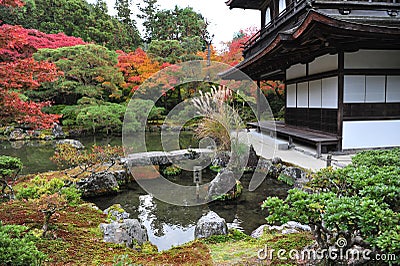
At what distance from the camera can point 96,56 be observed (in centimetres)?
1288

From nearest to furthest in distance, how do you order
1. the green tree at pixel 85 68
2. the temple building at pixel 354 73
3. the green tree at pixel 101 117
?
the temple building at pixel 354 73 → the green tree at pixel 101 117 → the green tree at pixel 85 68

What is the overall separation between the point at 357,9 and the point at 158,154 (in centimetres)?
540

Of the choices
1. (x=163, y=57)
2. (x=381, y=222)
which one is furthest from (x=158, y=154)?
(x=163, y=57)

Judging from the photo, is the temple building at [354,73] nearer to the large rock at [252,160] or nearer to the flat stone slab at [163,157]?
the large rock at [252,160]

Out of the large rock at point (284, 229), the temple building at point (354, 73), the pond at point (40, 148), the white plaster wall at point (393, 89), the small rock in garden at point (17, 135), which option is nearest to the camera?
the large rock at point (284, 229)

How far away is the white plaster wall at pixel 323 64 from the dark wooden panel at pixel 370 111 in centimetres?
92

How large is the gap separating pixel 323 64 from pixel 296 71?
193 centimetres

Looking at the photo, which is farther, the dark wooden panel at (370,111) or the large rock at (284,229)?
the dark wooden panel at (370,111)

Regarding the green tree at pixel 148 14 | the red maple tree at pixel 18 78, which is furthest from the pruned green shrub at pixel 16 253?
the green tree at pixel 148 14

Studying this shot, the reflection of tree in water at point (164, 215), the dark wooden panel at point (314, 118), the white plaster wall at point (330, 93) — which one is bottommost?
the reflection of tree in water at point (164, 215)

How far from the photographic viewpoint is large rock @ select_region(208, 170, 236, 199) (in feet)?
16.4

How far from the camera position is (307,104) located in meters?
8.06

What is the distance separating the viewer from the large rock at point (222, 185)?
4989mm

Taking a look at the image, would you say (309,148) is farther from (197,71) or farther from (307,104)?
(197,71)
